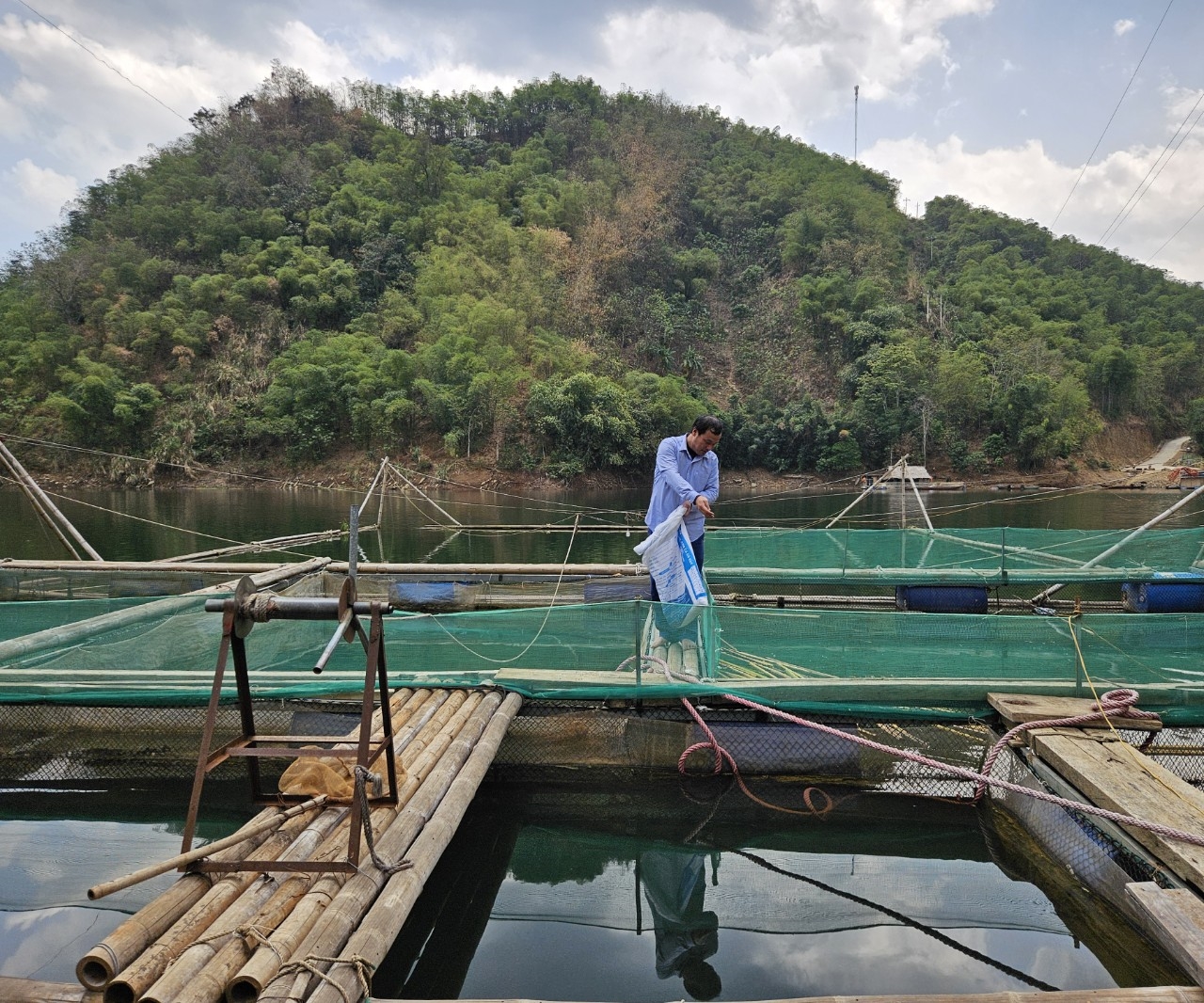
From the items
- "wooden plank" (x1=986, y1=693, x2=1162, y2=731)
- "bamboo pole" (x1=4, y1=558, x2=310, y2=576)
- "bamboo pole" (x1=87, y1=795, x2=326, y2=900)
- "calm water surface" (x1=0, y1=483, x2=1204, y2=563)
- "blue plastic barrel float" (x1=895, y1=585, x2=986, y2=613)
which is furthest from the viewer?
"calm water surface" (x1=0, y1=483, x2=1204, y2=563)

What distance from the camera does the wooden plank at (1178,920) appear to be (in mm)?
2682

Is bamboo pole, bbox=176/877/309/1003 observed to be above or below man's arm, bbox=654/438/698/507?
below

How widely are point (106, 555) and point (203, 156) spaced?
6127cm

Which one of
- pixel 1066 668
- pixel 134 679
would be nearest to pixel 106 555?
pixel 134 679

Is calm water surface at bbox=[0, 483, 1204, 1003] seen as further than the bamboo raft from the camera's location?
Yes

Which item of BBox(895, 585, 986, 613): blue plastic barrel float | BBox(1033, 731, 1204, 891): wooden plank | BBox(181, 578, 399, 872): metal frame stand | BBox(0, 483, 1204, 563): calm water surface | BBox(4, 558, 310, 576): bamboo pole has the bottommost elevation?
BBox(0, 483, 1204, 563): calm water surface

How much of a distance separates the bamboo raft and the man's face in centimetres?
320

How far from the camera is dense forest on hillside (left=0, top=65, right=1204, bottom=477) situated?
44312 mm

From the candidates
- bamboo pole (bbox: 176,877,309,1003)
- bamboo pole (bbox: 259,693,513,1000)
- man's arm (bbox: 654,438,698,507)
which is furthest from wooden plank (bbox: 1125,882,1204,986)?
man's arm (bbox: 654,438,698,507)

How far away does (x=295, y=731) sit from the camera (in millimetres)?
5047

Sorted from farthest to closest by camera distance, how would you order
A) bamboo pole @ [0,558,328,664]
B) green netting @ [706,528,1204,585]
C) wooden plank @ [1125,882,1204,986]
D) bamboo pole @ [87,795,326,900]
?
green netting @ [706,528,1204,585], bamboo pole @ [0,558,328,664], wooden plank @ [1125,882,1204,986], bamboo pole @ [87,795,326,900]

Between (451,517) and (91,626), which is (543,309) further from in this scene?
(91,626)

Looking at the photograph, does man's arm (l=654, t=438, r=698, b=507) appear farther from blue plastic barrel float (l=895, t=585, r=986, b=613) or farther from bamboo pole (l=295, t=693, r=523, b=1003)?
blue plastic barrel float (l=895, t=585, r=986, b=613)

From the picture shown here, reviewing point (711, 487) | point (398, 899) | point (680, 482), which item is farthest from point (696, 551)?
point (398, 899)
